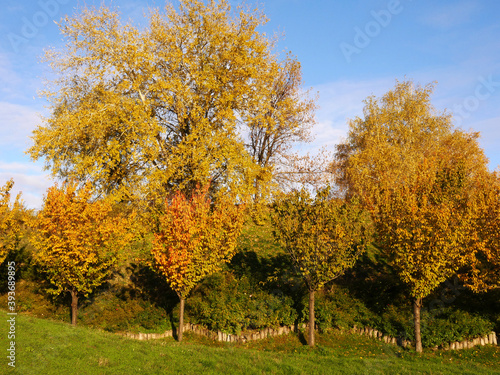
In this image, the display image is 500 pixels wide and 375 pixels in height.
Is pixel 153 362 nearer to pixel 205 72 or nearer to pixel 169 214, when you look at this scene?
pixel 169 214

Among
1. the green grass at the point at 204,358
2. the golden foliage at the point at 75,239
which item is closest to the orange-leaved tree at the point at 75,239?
the golden foliage at the point at 75,239

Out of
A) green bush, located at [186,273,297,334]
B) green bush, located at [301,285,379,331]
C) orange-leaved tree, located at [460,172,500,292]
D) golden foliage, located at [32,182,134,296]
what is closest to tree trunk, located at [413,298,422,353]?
green bush, located at [301,285,379,331]

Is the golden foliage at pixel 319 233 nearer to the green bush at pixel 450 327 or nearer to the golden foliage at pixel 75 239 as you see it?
the green bush at pixel 450 327

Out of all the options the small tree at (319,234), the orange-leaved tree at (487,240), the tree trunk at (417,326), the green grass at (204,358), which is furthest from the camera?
the orange-leaved tree at (487,240)

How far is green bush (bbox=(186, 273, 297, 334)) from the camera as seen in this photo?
19.9m

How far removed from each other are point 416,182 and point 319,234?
11.9 meters

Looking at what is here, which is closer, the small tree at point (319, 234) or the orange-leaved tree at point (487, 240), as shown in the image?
the small tree at point (319, 234)

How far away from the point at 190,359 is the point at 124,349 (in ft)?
8.92

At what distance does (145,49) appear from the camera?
26125mm

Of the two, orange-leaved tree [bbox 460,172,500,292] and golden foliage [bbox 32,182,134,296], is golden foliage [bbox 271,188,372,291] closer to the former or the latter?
orange-leaved tree [bbox 460,172,500,292]

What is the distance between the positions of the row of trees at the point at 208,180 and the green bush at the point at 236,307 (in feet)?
6.64

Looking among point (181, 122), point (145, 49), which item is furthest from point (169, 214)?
point (145, 49)

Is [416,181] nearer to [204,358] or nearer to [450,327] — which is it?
[450,327]

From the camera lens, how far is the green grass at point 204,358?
496 inches
